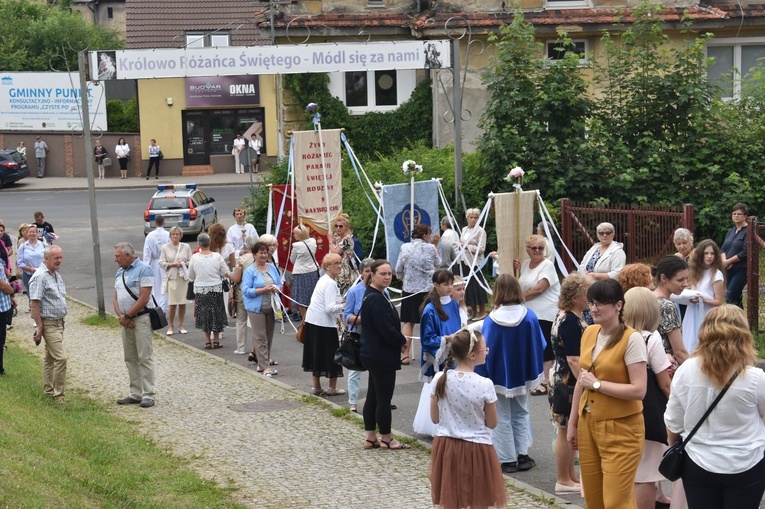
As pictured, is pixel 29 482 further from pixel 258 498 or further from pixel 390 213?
pixel 390 213

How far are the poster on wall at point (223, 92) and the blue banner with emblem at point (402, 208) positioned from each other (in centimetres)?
3174

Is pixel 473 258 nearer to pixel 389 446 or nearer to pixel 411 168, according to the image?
pixel 411 168

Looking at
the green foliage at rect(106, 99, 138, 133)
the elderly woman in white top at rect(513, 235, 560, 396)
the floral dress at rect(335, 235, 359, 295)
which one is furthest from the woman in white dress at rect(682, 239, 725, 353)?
the green foliage at rect(106, 99, 138, 133)

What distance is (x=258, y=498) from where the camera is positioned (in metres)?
8.44

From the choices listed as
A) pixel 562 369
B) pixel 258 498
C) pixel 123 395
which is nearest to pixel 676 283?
pixel 562 369

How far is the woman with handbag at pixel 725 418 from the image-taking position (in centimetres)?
564

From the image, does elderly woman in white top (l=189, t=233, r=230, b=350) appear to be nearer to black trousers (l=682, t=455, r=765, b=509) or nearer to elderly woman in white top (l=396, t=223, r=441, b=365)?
elderly woman in white top (l=396, t=223, r=441, b=365)

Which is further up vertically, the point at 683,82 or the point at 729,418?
the point at 683,82

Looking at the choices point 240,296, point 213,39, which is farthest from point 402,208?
point 213,39

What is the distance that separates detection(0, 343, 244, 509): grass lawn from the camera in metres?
7.34

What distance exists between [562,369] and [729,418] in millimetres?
2504

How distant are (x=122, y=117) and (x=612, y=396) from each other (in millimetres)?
46757

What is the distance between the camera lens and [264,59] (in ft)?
57.7

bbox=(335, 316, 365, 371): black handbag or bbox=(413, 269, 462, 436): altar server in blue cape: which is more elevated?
bbox=(413, 269, 462, 436): altar server in blue cape
